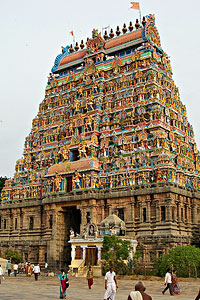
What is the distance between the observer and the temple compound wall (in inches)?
1738

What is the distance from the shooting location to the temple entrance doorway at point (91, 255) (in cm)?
4253

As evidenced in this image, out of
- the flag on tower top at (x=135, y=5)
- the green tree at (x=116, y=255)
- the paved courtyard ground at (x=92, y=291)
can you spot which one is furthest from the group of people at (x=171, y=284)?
the flag on tower top at (x=135, y=5)

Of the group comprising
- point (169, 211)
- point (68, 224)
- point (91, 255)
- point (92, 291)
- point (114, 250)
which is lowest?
point (92, 291)

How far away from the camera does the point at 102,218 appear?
49156 millimetres

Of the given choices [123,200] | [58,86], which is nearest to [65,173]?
[123,200]

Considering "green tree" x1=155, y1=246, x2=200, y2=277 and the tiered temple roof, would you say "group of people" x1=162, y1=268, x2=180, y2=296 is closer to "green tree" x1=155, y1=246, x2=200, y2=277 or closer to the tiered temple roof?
"green tree" x1=155, y1=246, x2=200, y2=277

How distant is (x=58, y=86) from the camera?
216 ft

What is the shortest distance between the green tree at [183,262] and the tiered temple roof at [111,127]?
1048cm

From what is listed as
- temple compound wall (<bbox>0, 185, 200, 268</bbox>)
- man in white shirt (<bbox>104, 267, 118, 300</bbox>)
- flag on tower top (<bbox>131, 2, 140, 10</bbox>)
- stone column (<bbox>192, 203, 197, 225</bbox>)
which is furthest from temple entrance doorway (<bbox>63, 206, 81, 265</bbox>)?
man in white shirt (<bbox>104, 267, 118, 300</bbox>)

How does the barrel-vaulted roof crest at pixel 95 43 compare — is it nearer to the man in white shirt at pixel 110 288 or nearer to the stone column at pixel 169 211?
the stone column at pixel 169 211

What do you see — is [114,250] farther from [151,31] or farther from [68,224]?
[151,31]

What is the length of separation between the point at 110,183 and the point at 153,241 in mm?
9508

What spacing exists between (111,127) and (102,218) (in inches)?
500

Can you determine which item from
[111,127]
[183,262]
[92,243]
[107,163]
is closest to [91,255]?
[92,243]
